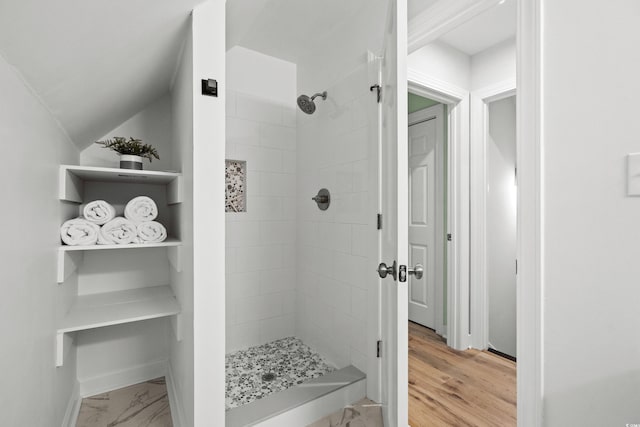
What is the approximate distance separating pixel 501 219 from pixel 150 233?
2707mm

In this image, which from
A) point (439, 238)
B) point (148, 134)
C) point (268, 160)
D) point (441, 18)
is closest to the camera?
point (441, 18)

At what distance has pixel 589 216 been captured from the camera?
1.02 metres

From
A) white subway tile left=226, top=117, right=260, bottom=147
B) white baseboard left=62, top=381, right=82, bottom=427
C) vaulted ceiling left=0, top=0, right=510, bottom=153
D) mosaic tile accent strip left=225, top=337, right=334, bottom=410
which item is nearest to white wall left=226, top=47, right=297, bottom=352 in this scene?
white subway tile left=226, top=117, right=260, bottom=147

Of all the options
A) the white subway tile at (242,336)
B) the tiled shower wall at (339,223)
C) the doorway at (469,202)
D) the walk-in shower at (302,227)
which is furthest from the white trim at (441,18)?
the white subway tile at (242,336)

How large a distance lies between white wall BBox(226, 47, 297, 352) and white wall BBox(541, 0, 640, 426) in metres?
1.83

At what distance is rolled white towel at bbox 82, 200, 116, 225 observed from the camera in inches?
55.8

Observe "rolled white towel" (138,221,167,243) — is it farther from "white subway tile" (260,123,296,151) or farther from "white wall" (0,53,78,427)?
"white subway tile" (260,123,296,151)

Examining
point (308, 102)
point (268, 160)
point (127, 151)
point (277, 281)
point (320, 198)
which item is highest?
point (308, 102)

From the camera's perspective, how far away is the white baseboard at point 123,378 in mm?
1761

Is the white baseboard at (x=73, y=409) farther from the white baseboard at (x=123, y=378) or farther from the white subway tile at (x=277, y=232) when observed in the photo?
the white subway tile at (x=277, y=232)

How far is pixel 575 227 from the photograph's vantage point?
1.05 m

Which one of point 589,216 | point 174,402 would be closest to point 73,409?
point 174,402

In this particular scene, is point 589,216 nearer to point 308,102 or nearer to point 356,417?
point 356,417

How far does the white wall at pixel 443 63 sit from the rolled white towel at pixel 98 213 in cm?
211
